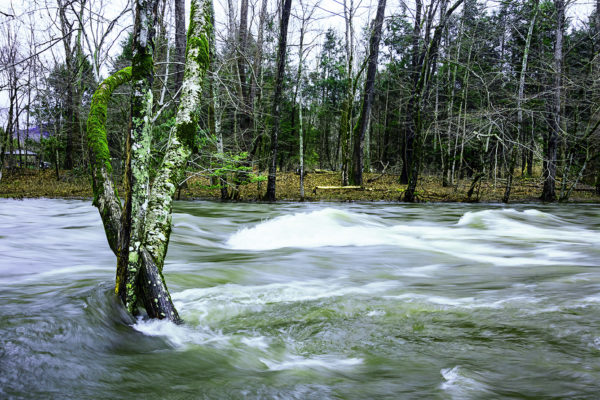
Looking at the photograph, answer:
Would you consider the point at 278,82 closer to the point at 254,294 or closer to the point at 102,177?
the point at 254,294

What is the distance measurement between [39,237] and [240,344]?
7.04 meters

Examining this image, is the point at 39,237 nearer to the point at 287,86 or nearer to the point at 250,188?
the point at 250,188

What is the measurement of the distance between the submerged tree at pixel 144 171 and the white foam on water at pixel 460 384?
2.28 metres

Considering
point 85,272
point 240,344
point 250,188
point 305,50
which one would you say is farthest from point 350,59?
point 240,344

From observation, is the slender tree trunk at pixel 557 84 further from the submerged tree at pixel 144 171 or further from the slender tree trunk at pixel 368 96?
the submerged tree at pixel 144 171

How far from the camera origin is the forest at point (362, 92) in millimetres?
12117

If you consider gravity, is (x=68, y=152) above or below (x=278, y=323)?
above

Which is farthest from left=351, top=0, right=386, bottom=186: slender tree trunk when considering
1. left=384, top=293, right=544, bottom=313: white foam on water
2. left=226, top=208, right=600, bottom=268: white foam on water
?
left=384, top=293, right=544, bottom=313: white foam on water

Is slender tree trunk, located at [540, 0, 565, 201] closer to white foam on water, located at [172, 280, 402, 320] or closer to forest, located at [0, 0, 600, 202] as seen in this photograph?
forest, located at [0, 0, 600, 202]

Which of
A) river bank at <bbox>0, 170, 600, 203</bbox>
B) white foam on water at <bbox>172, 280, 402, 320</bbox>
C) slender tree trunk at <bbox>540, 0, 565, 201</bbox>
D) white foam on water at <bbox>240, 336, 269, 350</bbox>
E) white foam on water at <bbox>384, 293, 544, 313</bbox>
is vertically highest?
slender tree trunk at <bbox>540, 0, 565, 201</bbox>

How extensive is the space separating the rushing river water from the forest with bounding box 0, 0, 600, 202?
5.04ft

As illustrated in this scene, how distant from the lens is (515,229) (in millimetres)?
10867

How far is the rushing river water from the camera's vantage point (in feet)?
8.87

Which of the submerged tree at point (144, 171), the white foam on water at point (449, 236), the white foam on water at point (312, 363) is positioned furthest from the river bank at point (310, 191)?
the white foam on water at point (312, 363)
